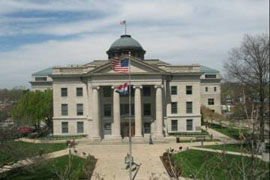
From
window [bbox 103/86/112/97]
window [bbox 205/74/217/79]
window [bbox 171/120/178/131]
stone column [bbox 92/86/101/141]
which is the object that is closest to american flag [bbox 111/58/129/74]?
stone column [bbox 92/86/101/141]

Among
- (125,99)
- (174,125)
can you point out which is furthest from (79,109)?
(174,125)

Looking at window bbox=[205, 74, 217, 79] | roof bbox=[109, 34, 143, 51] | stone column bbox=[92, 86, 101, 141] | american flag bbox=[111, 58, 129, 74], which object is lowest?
stone column bbox=[92, 86, 101, 141]

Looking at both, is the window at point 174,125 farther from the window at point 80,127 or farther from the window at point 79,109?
the window at point 79,109

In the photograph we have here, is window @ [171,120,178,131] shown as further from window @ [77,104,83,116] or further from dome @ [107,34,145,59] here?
window @ [77,104,83,116]

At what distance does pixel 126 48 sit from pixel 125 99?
11.4 meters

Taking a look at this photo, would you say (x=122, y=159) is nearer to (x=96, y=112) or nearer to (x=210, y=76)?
(x=96, y=112)

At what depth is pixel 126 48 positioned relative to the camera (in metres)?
52.9

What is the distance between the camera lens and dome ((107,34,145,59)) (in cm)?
5290

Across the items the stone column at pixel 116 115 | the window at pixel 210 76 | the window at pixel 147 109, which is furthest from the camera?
the window at pixel 210 76

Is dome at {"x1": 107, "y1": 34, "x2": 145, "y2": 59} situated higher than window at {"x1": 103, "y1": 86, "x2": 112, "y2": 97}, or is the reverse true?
dome at {"x1": 107, "y1": 34, "x2": 145, "y2": 59}

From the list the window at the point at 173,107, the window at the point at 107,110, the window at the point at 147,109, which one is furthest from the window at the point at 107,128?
the window at the point at 173,107

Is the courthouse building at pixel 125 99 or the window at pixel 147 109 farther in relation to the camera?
the window at pixel 147 109

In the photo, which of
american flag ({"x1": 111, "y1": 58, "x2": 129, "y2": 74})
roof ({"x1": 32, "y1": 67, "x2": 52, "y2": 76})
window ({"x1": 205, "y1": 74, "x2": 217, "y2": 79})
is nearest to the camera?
american flag ({"x1": 111, "y1": 58, "x2": 129, "y2": 74})

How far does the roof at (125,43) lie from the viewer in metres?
53.5
